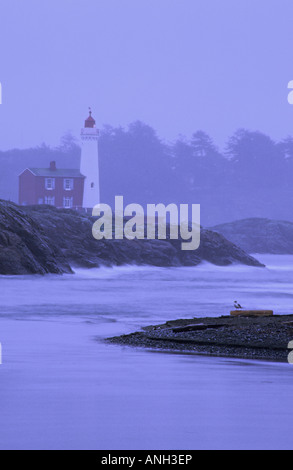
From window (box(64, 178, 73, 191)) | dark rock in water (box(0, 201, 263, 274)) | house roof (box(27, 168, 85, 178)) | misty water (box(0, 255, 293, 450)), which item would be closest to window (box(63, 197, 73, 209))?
window (box(64, 178, 73, 191))

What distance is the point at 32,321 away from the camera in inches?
1009

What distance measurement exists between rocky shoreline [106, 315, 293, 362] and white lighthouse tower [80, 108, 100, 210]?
80.0 m

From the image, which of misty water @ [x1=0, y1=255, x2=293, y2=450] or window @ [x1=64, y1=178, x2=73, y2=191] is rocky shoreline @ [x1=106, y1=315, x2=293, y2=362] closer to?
misty water @ [x1=0, y1=255, x2=293, y2=450]

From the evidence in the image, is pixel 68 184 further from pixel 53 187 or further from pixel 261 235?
pixel 261 235

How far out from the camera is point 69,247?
63.4 metres

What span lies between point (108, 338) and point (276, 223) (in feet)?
399

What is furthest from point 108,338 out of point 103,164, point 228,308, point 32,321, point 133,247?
point 103,164

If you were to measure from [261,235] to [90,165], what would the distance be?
43.6 metres

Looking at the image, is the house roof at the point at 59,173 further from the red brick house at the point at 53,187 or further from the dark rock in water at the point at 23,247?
the dark rock in water at the point at 23,247

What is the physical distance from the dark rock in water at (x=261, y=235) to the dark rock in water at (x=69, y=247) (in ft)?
176

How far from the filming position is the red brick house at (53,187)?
101 meters

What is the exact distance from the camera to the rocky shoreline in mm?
16203

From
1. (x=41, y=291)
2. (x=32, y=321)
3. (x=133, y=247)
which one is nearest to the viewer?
(x=32, y=321)
